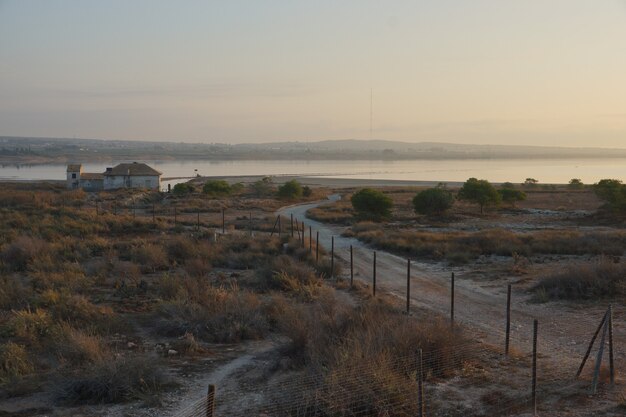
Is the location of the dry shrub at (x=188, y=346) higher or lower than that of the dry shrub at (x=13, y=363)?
lower

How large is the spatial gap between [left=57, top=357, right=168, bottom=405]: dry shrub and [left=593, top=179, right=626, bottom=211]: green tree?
45346mm

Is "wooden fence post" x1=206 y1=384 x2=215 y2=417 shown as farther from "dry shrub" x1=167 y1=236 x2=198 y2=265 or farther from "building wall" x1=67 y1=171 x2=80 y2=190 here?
"building wall" x1=67 y1=171 x2=80 y2=190

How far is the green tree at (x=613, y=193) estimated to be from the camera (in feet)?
152

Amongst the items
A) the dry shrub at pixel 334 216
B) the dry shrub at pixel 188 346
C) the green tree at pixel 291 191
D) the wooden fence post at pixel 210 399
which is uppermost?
the wooden fence post at pixel 210 399

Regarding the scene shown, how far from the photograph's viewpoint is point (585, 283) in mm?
16312

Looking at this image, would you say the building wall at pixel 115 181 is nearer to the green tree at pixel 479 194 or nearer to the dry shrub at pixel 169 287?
the green tree at pixel 479 194

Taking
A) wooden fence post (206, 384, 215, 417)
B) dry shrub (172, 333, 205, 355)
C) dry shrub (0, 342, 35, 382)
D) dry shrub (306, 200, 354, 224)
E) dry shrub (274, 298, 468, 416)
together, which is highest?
wooden fence post (206, 384, 215, 417)

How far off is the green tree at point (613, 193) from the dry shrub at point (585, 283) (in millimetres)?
32897

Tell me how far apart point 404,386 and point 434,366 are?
5.49 ft

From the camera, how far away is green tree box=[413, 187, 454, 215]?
152ft

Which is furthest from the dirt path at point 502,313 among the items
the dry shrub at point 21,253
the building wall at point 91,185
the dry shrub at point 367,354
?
the building wall at point 91,185

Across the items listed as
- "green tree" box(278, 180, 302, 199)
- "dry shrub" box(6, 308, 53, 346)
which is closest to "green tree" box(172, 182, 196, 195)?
"green tree" box(278, 180, 302, 199)

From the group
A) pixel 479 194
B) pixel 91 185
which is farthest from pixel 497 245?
pixel 91 185

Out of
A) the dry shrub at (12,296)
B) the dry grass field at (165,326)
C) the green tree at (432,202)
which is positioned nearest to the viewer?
the dry grass field at (165,326)
